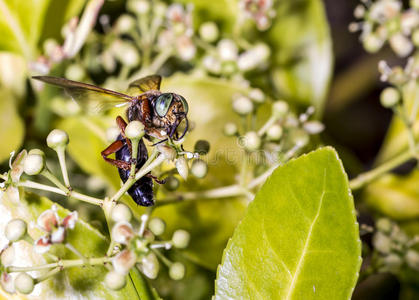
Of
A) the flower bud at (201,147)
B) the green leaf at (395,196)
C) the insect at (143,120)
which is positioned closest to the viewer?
the insect at (143,120)

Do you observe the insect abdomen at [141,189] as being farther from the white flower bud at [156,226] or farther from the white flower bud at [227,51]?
the white flower bud at [227,51]

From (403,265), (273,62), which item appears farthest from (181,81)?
(403,265)

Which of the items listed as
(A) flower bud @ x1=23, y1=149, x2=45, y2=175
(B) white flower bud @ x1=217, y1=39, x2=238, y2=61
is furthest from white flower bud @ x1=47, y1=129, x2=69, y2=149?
(B) white flower bud @ x1=217, y1=39, x2=238, y2=61

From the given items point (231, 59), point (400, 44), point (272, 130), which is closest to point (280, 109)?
point (272, 130)

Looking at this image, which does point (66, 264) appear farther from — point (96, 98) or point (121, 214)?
point (96, 98)

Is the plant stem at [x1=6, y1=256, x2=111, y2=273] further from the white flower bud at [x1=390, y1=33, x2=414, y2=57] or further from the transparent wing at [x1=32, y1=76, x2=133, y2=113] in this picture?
the white flower bud at [x1=390, y1=33, x2=414, y2=57]

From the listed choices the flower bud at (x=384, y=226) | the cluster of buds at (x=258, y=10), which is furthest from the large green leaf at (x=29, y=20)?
the flower bud at (x=384, y=226)

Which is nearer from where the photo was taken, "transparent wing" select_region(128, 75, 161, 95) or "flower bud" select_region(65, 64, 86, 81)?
"transparent wing" select_region(128, 75, 161, 95)
